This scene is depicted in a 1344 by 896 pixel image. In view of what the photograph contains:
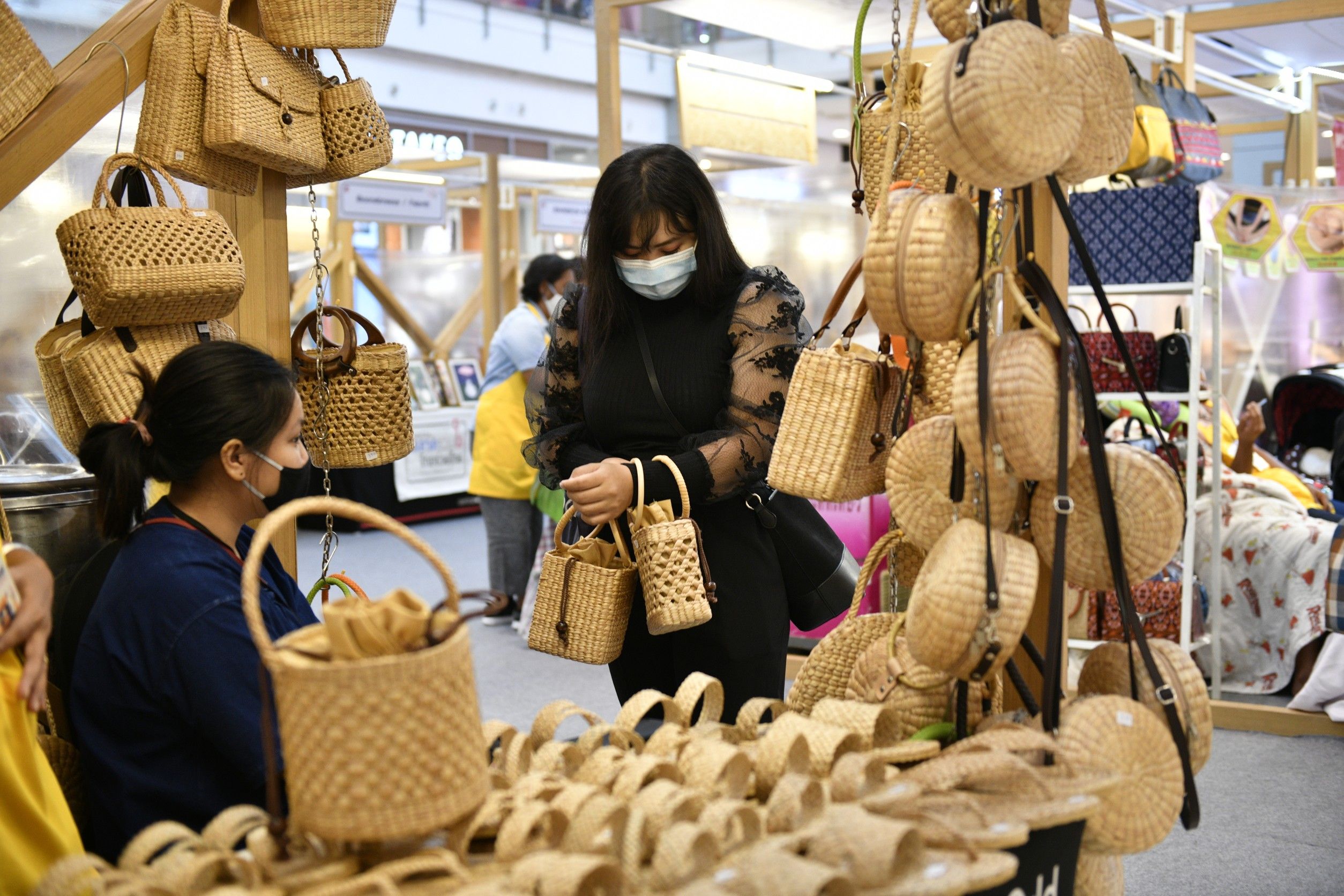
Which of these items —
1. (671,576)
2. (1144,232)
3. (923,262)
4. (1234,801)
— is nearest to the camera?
(923,262)

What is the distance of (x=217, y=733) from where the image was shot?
1.60 meters

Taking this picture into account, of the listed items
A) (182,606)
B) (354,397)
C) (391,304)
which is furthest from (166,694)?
(391,304)

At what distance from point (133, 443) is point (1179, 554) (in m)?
4.01

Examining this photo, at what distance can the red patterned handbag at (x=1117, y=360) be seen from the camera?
4.39 m

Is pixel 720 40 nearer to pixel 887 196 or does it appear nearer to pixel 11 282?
pixel 11 282

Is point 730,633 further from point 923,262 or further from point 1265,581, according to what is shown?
point 1265,581

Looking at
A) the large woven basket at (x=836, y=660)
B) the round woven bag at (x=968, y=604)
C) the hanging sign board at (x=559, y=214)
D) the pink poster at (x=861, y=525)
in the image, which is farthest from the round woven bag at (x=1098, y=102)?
the hanging sign board at (x=559, y=214)

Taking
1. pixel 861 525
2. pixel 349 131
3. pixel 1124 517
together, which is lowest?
pixel 861 525

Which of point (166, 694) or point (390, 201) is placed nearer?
point (166, 694)

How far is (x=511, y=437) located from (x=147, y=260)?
3.74 meters

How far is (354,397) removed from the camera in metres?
2.41

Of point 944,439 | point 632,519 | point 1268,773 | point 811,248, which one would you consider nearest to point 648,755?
point 944,439

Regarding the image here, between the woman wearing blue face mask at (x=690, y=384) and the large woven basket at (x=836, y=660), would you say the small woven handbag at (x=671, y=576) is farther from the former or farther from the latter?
the large woven basket at (x=836, y=660)

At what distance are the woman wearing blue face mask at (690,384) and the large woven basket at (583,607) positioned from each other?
92mm
